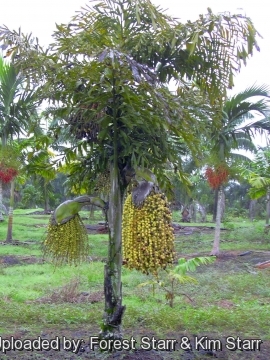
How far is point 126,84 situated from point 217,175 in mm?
8695

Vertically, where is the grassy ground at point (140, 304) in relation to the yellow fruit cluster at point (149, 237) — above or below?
below

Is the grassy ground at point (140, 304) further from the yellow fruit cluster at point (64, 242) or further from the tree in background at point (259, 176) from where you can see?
the tree in background at point (259, 176)

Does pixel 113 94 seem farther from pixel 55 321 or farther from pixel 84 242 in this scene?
pixel 55 321

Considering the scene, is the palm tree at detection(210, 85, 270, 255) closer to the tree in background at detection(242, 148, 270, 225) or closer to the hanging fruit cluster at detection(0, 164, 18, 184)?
the tree in background at detection(242, 148, 270, 225)

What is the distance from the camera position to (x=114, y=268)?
380 centimetres

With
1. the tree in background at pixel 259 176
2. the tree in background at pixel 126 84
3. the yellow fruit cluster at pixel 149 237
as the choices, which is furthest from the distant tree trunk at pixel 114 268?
the tree in background at pixel 259 176

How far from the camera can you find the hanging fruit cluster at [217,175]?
12.0m

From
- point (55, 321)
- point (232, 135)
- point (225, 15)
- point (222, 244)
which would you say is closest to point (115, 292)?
point (55, 321)

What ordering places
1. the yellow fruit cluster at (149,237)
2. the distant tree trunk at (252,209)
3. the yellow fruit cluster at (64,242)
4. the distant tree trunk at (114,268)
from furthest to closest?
the distant tree trunk at (252,209) → the yellow fruit cluster at (64,242) → the distant tree trunk at (114,268) → the yellow fruit cluster at (149,237)

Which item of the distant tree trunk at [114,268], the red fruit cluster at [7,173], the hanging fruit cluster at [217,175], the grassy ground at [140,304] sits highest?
the hanging fruit cluster at [217,175]

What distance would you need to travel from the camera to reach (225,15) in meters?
3.68

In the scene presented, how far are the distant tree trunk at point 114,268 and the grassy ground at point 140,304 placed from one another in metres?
0.26

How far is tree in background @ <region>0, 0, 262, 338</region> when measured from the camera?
3623 millimetres

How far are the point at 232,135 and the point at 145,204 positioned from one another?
8555 millimetres
